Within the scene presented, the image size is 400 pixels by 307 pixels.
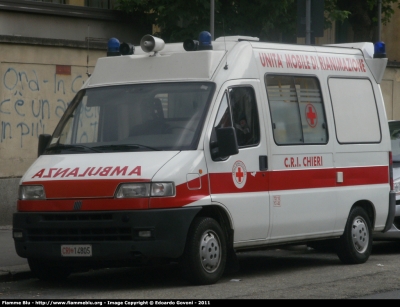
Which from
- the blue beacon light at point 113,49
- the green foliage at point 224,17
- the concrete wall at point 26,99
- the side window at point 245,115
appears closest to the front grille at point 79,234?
the side window at point 245,115

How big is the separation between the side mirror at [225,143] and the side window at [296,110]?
3.56ft

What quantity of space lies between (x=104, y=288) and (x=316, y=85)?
11.9 feet

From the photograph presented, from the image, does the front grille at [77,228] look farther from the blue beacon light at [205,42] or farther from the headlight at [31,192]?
the blue beacon light at [205,42]

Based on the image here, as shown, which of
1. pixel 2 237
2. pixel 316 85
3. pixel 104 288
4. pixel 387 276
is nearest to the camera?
pixel 104 288

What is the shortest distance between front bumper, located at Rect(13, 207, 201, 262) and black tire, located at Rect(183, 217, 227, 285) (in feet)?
0.45

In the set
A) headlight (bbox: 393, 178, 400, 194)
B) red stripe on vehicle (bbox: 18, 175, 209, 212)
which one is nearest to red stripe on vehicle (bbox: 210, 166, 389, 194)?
red stripe on vehicle (bbox: 18, 175, 209, 212)

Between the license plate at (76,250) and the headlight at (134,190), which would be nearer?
the headlight at (134,190)

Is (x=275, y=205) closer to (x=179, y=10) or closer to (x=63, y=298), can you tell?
(x=63, y=298)

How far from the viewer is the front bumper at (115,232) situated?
917 centimetres

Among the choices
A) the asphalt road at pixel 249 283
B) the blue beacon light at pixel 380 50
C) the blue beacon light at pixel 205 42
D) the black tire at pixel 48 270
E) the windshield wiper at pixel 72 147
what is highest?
the blue beacon light at pixel 380 50

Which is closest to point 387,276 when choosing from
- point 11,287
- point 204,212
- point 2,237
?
point 204,212

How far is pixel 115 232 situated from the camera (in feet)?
30.5

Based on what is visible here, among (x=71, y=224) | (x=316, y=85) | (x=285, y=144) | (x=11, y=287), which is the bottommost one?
(x=11, y=287)

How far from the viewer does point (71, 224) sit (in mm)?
9414
